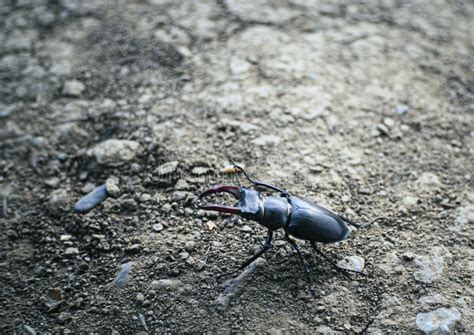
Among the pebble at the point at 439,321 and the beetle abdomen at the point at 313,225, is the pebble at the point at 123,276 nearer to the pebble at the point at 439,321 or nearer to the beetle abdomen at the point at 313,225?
the beetle abdomen at the point at 313,225

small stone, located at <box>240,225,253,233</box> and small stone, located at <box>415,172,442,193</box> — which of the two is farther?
small stone, located at <box>415,172,442,193</box>

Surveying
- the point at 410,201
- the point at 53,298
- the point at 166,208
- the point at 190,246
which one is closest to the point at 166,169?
the point at 166,208

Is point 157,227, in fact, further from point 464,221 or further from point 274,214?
point 464,221

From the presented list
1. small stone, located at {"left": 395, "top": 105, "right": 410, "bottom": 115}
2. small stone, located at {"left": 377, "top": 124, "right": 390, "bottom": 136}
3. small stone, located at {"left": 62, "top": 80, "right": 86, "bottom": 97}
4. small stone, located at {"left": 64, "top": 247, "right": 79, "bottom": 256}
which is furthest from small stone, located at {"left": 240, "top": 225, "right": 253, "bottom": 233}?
small stone, located at {"left": 62, "top": 80, "right": 86, "bottom": 97}

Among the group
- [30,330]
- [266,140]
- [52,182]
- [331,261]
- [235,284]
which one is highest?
[266,140]

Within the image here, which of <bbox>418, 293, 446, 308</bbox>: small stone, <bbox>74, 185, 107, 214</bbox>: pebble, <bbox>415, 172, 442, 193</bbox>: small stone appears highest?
<bbox>415, 172, 442, 193</bbox>: small stone

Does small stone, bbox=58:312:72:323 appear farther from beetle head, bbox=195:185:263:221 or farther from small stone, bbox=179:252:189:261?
beetle head, bbox=195:185:263:221
